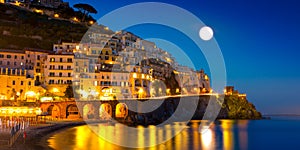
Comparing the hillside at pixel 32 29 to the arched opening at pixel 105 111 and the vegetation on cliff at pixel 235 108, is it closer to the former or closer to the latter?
the arched opening at pixel 105 111

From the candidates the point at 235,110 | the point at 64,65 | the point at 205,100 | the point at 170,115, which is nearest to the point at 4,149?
the point at 64,65

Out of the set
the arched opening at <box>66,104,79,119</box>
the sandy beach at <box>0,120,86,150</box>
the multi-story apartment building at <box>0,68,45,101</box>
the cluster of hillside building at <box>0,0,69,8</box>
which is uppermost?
the cluster of hillside building at <box>0,0,69,8</box>

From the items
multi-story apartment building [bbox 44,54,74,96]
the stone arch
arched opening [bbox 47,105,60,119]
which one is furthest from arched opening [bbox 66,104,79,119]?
multi-story apartment building [bbox 44,54,74,96]

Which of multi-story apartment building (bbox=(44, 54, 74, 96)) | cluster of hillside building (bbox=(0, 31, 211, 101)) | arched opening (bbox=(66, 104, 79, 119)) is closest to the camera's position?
arched opening (bbox=(66, 104, 79, 119))

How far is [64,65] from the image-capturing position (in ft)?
230

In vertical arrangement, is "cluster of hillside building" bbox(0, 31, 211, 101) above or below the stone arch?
above

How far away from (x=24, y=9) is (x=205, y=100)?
7930 cm

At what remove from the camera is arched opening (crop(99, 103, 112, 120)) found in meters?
60.5

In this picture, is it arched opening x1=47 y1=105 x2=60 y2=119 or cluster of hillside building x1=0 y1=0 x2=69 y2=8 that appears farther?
cluster of hillside building x1=0 y1=0 x2=69 y2=8

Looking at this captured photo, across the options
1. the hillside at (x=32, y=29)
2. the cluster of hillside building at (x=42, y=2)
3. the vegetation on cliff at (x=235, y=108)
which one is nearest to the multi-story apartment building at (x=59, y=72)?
the hillside at (x=32, y=29)

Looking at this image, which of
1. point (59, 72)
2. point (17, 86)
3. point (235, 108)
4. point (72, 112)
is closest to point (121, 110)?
point (72, 112)

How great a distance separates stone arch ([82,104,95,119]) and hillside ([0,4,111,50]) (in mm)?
32475

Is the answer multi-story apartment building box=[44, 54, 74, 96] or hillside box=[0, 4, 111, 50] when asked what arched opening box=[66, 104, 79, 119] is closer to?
multi-story apartment building box=[44, 54, 74, 96]

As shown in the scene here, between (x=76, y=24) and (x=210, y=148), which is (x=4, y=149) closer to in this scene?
(x=210, y=148)
